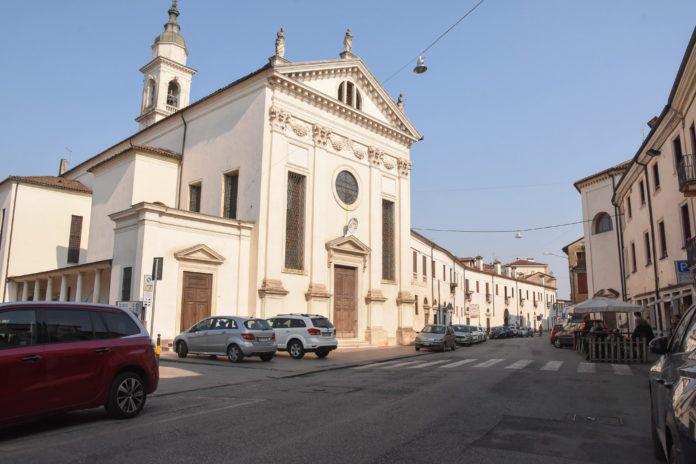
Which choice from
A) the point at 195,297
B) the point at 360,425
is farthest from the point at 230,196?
the point at 360,425

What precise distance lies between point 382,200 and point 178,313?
14.4 m

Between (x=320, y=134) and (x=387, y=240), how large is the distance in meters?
7.89

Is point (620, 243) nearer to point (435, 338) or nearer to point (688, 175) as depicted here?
point (435, 338)

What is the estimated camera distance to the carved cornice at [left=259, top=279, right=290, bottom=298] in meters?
23.6

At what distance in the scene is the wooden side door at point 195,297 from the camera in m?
22.0

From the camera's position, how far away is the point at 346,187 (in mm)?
29094

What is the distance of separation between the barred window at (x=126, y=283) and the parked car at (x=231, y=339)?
482 centimetres

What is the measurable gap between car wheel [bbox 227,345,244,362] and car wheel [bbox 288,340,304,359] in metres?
2.94

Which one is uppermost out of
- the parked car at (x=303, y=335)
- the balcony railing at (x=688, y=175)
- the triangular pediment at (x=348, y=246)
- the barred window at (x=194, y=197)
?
the barred window at (x=194, y=197)

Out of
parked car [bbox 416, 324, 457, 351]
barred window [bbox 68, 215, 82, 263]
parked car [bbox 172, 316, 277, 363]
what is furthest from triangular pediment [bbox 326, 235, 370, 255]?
barred window [bbox 68, 215, 82, 263]

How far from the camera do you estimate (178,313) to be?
21.6 metres

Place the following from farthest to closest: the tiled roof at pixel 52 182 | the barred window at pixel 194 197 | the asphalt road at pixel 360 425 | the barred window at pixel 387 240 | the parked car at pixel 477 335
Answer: the parked car at pixel 477 335 → the tiled roof at pixel 52 182 → the barred window at pixel 387 240 → the barred window at pixel 194 197 → the asphalt road at pixel 360 425

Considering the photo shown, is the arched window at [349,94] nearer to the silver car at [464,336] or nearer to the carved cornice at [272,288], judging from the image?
the carved cornice at [272,288]

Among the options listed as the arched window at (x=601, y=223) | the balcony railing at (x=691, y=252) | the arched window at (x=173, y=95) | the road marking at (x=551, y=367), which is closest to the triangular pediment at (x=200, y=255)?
the road marking at (x=551, y=367)
